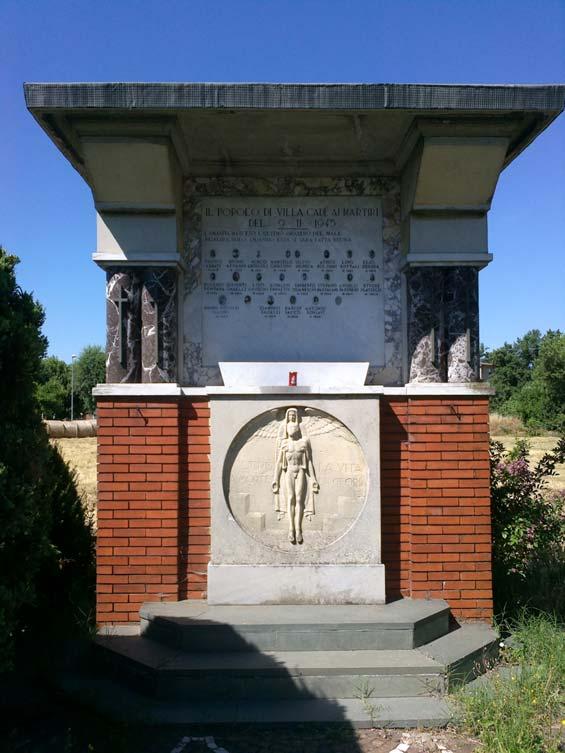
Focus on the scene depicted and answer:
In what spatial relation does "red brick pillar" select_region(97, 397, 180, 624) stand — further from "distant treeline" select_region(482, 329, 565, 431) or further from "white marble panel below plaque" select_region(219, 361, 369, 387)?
"distant treeline" select_region(482, 329, 565, 431)

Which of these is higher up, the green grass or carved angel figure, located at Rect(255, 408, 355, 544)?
carved angel figure, located at Rect(255, 408, 355, 544)

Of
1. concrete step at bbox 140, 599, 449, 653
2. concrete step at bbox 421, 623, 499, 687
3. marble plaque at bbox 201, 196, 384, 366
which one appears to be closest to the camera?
concrete step at bbox 421, 623, 499, 687

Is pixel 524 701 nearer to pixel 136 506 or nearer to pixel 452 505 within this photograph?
pixel 452 505

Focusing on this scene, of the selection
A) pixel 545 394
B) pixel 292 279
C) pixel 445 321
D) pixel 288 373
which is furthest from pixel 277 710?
pixel 545 394

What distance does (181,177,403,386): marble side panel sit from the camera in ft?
18.3

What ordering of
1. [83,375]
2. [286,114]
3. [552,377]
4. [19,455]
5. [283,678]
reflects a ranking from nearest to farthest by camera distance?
[19,455] < [283,678] < [286,114] < [552,377] < [83,375]

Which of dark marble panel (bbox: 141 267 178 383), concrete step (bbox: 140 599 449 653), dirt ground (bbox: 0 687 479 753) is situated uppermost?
dark marble panel (bbox: 141 267 178 383)

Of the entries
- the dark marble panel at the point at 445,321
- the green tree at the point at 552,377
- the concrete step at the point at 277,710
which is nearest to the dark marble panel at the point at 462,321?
the dark marble panel at the point at 445,321

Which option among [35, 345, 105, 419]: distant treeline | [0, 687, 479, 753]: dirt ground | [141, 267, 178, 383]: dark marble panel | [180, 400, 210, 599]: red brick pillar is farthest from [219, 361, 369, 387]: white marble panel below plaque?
[35, 345, 105, 419]: distant treeline

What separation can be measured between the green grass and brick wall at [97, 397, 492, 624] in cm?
56

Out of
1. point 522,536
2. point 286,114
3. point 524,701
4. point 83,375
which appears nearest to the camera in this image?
point 524,701

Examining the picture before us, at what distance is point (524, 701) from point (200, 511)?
2829 millimetres

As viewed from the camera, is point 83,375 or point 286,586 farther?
point 83,375

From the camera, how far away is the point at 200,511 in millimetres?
5289
